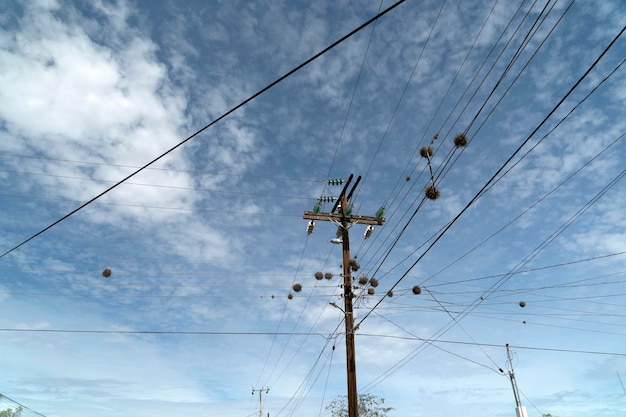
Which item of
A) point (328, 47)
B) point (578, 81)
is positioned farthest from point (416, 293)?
point (328, 47)

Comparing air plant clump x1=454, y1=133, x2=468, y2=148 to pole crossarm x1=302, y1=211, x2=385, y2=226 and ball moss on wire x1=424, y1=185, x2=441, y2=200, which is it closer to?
ball moss on wire x1=424, y1=185, x2=441, y2=200

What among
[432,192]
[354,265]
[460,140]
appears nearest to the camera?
[460,140]

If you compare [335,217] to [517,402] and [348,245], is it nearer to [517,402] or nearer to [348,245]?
[348,245]

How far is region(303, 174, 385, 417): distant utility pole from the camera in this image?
13.1 m

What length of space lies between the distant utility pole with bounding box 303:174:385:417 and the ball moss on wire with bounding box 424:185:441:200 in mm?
6068

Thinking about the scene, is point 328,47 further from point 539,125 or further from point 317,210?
point 317,210

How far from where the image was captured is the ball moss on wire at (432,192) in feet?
33.2

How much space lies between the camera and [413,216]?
10578 mm

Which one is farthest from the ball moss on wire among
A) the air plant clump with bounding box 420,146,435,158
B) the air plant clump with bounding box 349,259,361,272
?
the air plant clump with bounding box 349,259,361,272

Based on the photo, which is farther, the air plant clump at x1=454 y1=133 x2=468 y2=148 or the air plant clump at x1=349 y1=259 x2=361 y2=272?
the air plant clump at x1=349 y1=259 x2=361 y2=272

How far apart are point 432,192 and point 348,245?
6.51 meters

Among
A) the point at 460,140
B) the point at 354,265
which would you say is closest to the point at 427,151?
the point at 460,140

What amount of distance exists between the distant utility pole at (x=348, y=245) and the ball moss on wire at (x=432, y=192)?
19.9ft

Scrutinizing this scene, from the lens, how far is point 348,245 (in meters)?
16.1
